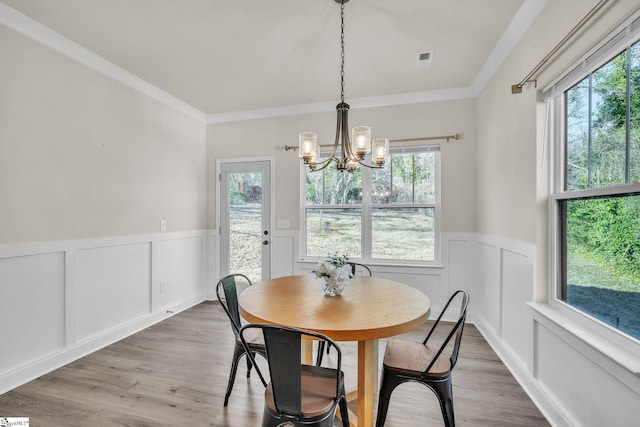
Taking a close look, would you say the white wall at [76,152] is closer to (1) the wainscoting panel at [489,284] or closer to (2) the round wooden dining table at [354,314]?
(2) the round wooden dining table at [354,314]

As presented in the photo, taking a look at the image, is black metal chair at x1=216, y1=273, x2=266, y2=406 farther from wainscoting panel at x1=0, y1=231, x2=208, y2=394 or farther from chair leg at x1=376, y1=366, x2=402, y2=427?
wainscoting panel at x1=0, y1=231, x2=208, y2=394

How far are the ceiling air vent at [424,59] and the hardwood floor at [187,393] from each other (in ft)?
8.78

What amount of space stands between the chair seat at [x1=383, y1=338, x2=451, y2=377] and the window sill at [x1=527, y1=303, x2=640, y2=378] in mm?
663

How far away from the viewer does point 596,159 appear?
1617 mm

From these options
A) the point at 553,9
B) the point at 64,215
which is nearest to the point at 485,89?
the point at 553,9

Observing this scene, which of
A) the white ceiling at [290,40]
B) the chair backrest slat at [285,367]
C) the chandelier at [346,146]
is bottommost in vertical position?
the chair backrest slat at [285,367]

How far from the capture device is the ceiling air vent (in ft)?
8.82

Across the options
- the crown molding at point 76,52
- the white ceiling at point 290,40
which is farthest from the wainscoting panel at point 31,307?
the white ceiling at point 290,40

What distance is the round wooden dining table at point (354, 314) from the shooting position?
1.42 m

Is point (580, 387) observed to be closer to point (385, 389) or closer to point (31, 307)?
point (385, 389)

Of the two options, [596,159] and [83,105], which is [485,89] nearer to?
[596,159]

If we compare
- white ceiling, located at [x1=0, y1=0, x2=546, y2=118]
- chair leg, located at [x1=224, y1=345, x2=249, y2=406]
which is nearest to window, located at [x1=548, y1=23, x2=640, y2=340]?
white ceiling, located at [x1=0, y1=0, x2=546, y2=118]

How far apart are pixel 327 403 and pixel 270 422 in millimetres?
254

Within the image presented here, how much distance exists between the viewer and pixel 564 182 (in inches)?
76.5
